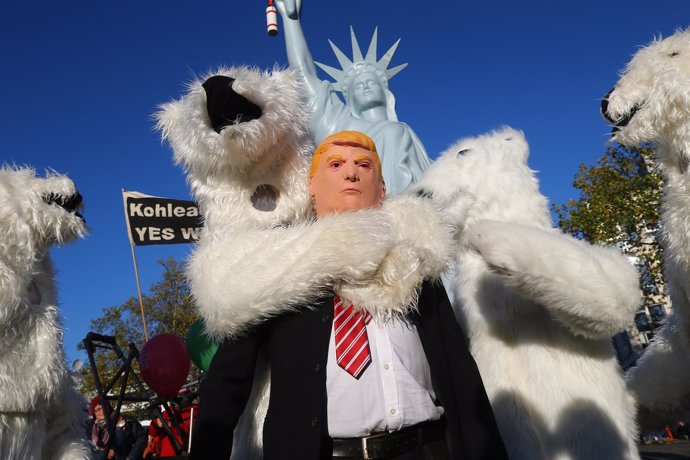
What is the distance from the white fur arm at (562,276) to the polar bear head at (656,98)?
1.99 ft

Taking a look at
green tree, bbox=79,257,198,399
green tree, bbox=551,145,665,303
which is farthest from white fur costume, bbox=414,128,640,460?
green tree, bbox=79,257,198,399

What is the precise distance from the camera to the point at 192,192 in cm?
226

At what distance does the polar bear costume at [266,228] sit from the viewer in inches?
66.9

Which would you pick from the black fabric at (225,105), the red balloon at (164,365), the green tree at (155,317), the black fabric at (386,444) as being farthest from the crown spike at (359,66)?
the green tree at (155,317)

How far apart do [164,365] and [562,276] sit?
13.9 ft

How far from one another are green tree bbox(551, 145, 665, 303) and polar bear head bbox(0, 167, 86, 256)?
11.2 m

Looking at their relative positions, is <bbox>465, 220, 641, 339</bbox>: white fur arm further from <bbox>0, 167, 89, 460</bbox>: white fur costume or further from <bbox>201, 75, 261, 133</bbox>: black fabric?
<bbox>0, 167, 89, 460</bbox>: white fur costume

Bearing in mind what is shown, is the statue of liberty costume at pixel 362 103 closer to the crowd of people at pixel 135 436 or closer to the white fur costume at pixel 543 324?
the white fur costume at pixel 543 324

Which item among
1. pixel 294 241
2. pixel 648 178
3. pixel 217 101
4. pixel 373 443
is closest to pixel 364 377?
pixel 373 443

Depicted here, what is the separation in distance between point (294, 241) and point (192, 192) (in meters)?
0.72

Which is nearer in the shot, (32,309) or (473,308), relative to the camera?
(473,308)

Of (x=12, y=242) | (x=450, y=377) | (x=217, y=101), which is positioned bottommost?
(x=450, y=377)

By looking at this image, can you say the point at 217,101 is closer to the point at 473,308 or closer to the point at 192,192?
the point at 192,192

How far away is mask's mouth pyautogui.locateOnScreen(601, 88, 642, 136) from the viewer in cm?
218
